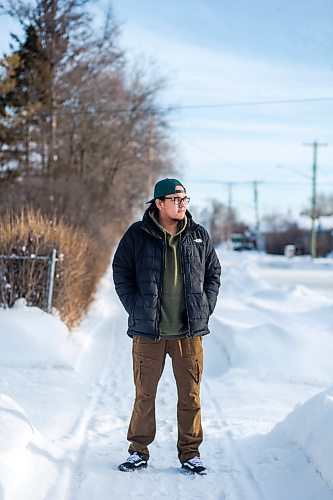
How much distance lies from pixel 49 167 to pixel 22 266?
1746 centimetres

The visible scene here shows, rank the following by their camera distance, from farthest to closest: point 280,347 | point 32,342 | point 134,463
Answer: point 280,347, point 32,342, point 134,463

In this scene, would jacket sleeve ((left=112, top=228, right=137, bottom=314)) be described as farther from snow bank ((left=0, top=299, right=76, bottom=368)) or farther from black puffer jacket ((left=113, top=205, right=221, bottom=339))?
snow bank ((left=0, top=299, right=76, bottom=368))

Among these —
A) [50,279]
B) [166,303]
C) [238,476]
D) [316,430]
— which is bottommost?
[238,476]

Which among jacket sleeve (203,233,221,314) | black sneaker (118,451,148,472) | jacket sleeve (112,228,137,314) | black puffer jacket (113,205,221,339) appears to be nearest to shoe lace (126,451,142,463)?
black sneaker (118,451,148,472)

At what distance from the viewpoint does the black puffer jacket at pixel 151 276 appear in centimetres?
448

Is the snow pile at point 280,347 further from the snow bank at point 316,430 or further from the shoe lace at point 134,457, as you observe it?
the shoe lace at point 134,457

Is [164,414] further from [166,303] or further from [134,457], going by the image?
[166,303]

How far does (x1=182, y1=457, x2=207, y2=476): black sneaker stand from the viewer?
15.0 ft

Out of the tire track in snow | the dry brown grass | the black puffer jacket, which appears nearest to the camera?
A: the tire track in snow

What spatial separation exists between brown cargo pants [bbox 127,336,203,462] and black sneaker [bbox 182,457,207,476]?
0.12 feet

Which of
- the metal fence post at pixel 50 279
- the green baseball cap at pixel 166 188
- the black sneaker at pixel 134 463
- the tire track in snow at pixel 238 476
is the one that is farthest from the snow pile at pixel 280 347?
the green baseball cap at pixel 166 188

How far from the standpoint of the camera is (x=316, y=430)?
4688mm

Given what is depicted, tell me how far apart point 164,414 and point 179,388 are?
77.0 inches

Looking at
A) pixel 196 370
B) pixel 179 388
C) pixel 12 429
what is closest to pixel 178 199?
pixel 196 370
